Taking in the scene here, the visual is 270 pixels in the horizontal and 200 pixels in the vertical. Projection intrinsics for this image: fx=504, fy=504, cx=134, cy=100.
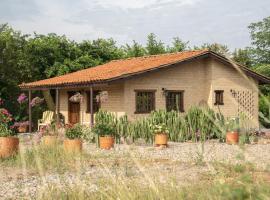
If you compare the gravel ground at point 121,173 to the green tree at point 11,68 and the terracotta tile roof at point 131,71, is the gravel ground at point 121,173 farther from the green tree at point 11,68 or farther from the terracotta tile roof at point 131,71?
the green tree at point 11,68

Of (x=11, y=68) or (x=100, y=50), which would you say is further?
(x=100, y=50)

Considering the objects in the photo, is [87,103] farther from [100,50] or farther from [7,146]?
[7,146]

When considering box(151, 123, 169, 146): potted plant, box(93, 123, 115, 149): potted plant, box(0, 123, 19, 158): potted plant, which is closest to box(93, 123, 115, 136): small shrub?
box(93, 123, 115, 149): potted plant

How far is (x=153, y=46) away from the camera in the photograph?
111 feet

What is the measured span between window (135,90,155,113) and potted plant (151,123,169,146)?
3813mm

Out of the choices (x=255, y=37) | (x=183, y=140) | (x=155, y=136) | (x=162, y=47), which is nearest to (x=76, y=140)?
(x=155, y=136)

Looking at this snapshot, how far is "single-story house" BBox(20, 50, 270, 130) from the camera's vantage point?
64.4ft

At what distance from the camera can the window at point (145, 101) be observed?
2005 centimetres

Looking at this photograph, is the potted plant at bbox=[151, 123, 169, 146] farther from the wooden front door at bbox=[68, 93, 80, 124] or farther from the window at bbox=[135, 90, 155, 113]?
the wooden front door at bbox=[68, 93, 80, 124]

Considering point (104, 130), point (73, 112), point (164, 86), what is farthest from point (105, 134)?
point (73, 112)

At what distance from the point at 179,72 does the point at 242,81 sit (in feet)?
10.9

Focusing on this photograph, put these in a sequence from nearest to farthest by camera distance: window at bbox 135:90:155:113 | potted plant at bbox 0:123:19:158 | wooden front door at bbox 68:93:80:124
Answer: potted plant at bbox 0:123:19:158
window at bbox 135:90:155:113
wooden front door at bbox 68:93:80:124

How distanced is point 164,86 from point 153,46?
1350 centimetres

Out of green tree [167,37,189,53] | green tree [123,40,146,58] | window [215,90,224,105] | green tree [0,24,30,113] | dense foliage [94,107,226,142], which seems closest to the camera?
dense foliage [94,107,226,142]
